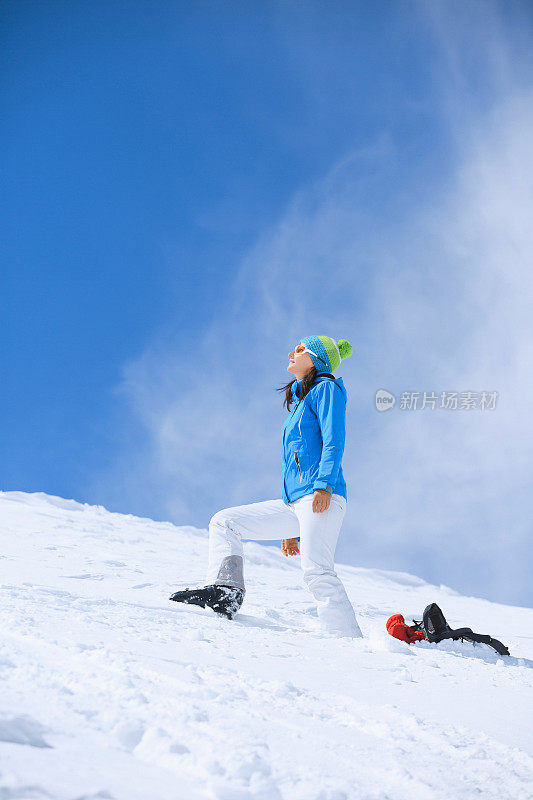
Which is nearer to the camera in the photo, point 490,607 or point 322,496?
point 322,496

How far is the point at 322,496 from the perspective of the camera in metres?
4.18

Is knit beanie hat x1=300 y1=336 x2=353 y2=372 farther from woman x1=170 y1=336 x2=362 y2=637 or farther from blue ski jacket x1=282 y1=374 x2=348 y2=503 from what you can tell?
blue ski jacket x1=282 y1=374 x2=348 y2=503

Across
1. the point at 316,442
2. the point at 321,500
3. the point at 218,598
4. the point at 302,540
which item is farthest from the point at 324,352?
the point at 218,598

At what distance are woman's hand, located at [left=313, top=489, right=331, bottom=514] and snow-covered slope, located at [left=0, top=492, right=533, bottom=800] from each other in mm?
824

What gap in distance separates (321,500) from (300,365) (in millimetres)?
1234

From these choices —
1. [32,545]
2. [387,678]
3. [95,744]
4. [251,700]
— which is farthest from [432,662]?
[32,545]

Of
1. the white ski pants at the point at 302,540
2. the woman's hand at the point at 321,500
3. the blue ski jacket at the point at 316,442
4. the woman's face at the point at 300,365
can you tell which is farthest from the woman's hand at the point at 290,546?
the woman's face at the point at 300,365

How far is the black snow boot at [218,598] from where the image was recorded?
4.01 meters

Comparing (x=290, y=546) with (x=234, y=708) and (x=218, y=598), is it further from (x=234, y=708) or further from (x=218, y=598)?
(x=234, y=708)

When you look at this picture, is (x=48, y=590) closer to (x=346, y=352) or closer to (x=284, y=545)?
(x=284, y=545)

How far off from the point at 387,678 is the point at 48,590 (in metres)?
2.36

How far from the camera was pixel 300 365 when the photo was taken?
4.93m

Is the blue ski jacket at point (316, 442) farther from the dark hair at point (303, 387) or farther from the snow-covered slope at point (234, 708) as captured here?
the snow-covered slope at point (234, 708)

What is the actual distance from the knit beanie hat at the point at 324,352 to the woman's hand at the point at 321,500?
3.69 ft
